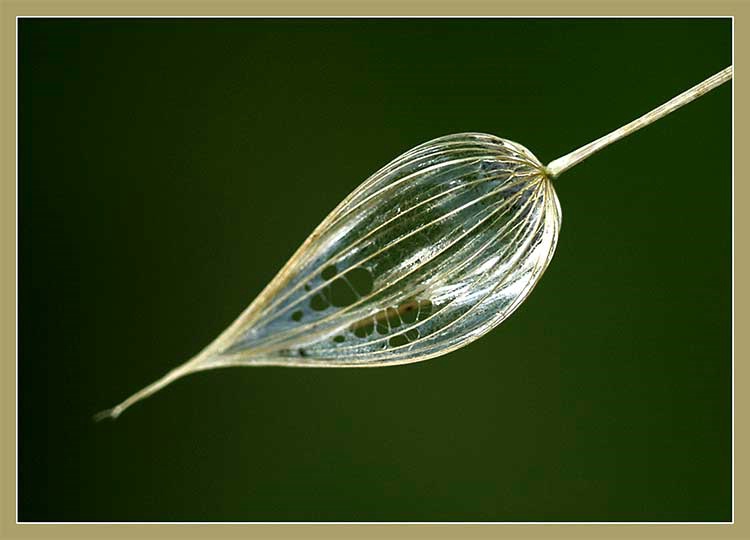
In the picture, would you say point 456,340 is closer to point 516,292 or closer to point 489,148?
point 516,292

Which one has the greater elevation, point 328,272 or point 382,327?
point 328,272

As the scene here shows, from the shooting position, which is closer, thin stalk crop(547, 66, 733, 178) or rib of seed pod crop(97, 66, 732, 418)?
thin stalk crop(547, 66, 733, 178)

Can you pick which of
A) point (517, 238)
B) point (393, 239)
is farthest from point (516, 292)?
point (393, 239)

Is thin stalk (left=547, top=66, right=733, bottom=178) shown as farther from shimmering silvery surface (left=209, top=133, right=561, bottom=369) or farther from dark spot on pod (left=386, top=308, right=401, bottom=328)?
dark spot on pod (left=386, top=308, right=401, bottom=328)

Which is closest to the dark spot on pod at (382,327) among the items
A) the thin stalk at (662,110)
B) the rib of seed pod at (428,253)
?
the rib of seed pod at (428,253)

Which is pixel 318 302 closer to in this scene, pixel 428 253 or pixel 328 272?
pixel 328 272

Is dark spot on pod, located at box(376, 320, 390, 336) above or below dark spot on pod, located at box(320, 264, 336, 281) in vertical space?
below

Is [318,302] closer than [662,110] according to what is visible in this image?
No

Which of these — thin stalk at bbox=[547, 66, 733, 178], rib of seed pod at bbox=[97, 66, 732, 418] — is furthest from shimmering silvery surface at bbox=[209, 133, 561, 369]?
thin stalk at bbox=[547, 66, 733, 178]

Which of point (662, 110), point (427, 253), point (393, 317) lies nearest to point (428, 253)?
point (427, 253)
